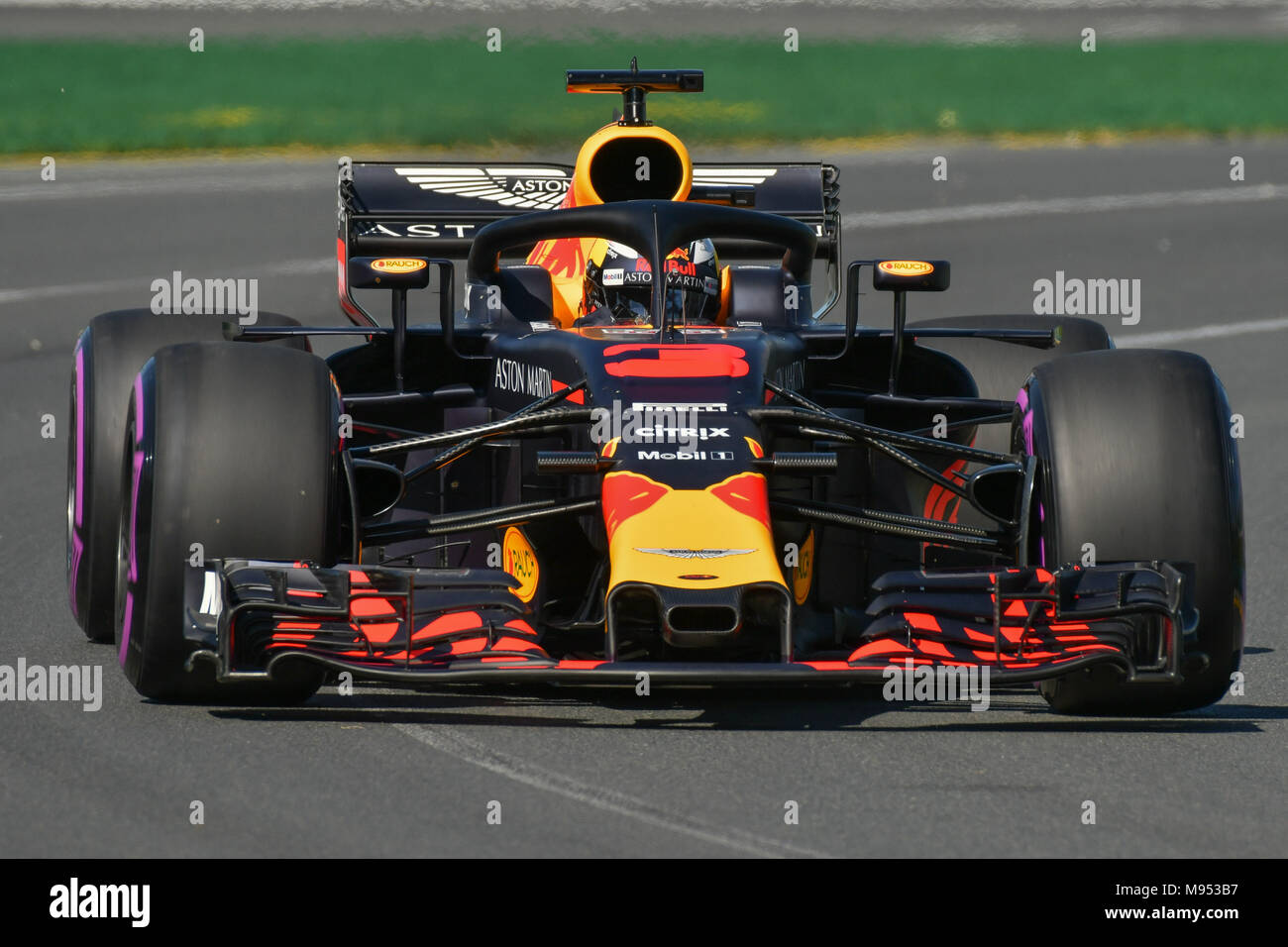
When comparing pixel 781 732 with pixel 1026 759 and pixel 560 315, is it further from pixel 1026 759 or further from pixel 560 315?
pixel 560 315

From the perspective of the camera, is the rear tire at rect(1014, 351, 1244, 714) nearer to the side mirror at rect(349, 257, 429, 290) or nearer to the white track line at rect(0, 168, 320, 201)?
the side mirror at rect(349, 257, 429, 290)

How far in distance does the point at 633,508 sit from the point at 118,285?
11.4m

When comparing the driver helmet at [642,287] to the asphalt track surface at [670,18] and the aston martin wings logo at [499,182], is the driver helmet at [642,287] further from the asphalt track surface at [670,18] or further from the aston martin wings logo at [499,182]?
the asphalt track surface at [670,18]

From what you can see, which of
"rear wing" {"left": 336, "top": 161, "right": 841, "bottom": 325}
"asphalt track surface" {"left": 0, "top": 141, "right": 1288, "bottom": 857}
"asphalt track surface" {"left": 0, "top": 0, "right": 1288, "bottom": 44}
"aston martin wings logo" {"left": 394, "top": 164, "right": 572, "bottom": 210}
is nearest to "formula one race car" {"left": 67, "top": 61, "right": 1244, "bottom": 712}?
"asphalt track surface" {"left": 0, "top": 141, "right": 1288, "bottom": 857}

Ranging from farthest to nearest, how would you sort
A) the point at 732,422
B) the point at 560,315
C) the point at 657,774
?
the point at 560,315, the point at 732,422, the point at 657,774

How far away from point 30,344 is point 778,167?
20.8 feet

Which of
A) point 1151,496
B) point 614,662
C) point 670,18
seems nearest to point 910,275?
point 1151,496

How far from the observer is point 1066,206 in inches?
915

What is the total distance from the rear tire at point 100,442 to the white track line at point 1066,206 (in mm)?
13662

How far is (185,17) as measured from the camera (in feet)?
103

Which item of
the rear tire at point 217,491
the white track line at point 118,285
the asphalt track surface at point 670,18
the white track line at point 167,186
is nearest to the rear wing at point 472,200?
the rear tire at point 217,491

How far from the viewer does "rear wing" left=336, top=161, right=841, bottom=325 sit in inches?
400

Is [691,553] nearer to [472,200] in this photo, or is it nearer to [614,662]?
[614,662]
